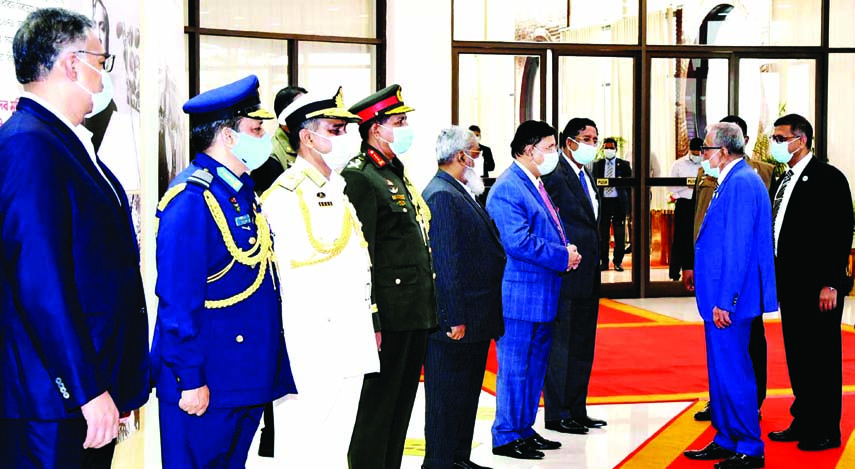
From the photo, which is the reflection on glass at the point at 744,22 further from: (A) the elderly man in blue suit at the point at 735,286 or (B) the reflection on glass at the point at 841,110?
(A) the elderly man in blue suit at the point at 735,286

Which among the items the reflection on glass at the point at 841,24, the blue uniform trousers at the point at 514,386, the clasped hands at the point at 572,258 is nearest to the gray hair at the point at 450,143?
the clasped hands at the point at 572,258

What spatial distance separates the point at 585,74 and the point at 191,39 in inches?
183

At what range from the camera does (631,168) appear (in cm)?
1220

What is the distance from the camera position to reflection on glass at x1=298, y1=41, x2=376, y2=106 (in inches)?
402

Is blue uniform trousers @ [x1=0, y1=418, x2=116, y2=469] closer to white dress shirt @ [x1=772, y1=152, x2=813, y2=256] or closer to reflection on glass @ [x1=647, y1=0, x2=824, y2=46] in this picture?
white dress shirt @ [x1=772, y1=152, x2=813, y2=256]

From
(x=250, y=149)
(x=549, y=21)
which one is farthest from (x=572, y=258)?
(x=549, y=21)

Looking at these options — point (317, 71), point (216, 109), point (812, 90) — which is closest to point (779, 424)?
point (216, 109)

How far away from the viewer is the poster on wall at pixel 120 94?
3045mm

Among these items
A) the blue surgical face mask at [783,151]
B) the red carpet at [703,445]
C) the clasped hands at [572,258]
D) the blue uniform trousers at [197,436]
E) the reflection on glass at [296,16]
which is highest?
the reflection on glass at [296,16]


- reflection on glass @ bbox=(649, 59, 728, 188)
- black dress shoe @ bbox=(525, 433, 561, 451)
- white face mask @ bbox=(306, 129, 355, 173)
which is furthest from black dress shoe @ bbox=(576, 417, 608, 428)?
reflection on glass @ bbox=(649, 59, 728, 188)

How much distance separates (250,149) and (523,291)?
2.31m

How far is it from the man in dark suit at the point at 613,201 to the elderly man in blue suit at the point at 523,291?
6.91 m

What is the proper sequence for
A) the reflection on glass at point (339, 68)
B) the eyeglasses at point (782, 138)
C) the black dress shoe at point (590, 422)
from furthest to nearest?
1. the reflection on glass at point (339, 68)
2. the black dress shoe at point (590, 422)
3. the eyeglasses at point (782, 138)

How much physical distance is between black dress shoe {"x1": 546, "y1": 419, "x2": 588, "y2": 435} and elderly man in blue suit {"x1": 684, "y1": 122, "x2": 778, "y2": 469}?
86 centimetres
